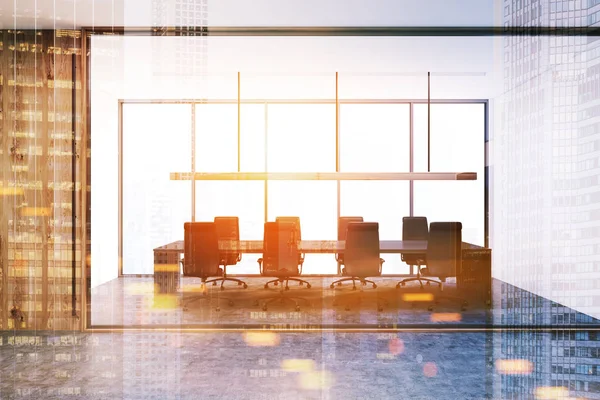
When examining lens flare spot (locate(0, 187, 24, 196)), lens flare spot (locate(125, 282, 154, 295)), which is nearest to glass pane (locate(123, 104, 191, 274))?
lens flare spot (locate(125, 282, 154, 295))

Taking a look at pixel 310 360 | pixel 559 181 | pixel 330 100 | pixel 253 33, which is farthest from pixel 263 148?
pixel 559 181

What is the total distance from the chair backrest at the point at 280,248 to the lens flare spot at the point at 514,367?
259 cm

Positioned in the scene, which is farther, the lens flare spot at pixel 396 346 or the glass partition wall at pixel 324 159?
the glass partition wall at pixel 324 159

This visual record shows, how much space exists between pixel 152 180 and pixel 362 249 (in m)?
2.84

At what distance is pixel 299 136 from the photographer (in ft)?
25.4

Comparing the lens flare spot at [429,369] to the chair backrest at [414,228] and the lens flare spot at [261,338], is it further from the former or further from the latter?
the chair backrest at [414,228]

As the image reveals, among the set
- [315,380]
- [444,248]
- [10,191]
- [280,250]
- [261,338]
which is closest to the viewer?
[315,380]

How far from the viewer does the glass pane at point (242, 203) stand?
25.5 feet

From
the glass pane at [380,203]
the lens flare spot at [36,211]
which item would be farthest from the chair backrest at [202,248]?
the glass pane at [380,203]

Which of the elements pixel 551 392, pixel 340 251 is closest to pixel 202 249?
pixel 340 251

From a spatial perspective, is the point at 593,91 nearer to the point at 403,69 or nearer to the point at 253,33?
the point at 403,69

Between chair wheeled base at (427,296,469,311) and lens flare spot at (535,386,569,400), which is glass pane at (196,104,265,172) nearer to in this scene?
chair wheeled base at (427,296,469,311)

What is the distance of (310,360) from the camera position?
372 centimetres

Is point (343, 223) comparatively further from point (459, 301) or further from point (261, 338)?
point (261, 338)
